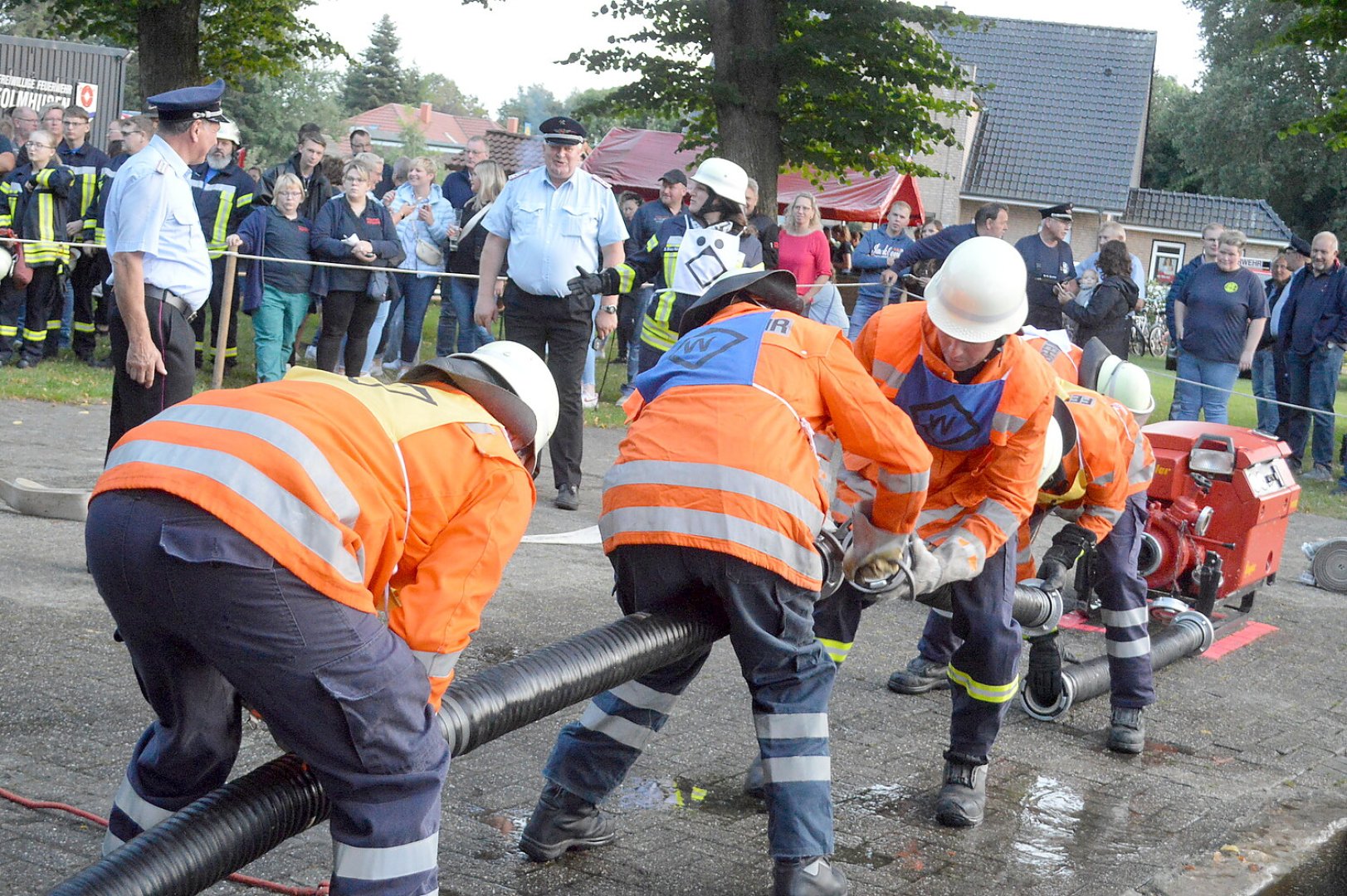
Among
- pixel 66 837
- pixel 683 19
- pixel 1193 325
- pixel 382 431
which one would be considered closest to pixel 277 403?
pixel 382 431

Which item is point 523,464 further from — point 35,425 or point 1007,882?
point 35,425

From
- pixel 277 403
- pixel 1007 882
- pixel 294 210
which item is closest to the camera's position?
pixel 277 403

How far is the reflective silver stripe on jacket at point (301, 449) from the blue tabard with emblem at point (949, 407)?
2286 millimetres

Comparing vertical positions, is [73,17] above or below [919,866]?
above

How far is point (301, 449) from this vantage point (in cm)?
256

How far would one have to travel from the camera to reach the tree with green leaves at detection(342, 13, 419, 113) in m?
79.8

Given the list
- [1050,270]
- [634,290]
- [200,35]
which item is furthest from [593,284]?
[200,35]

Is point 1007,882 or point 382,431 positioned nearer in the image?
point 382,431

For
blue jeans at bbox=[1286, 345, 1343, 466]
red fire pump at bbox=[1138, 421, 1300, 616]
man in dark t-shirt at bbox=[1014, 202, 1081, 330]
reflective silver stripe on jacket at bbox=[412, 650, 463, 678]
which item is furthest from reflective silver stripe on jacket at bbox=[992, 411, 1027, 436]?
blue jeans at bbox=[1286, 345, 1343, 466]

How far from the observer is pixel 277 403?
2656 mm

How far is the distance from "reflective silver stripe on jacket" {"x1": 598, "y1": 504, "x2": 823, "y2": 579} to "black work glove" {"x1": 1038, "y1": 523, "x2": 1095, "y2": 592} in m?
1.99

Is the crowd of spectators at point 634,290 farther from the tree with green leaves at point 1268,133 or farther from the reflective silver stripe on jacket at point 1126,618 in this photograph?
the tree with green leaves at point 1268,133

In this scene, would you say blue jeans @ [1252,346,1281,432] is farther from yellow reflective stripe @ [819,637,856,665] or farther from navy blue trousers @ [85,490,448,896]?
navy blue trousers @ [85,490,448,896]

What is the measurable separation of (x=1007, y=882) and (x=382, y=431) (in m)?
2.43
